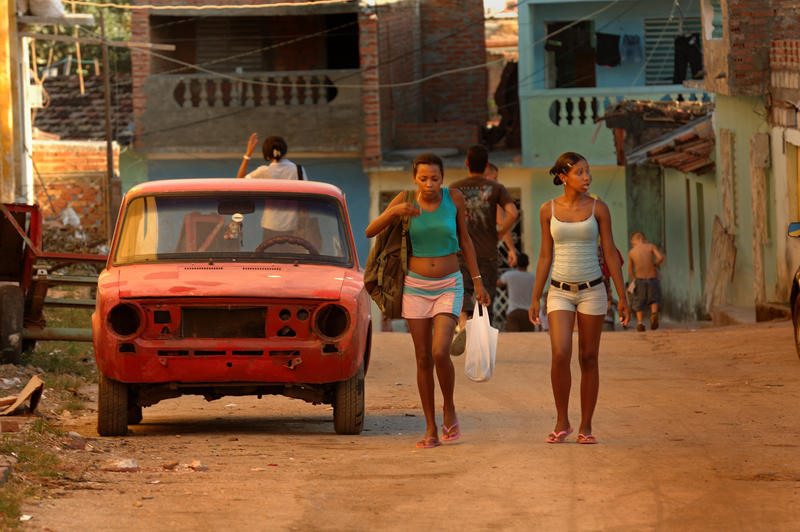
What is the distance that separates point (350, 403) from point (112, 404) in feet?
4.96

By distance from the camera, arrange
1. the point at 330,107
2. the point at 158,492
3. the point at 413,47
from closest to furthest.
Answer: the point at 158,492 → the point at 330,107 → the point at 413,47

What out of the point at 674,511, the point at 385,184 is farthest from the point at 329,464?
the point at 385,184

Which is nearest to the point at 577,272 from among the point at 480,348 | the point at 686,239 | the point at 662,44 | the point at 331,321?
the point at 480,348

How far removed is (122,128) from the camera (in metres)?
33.4

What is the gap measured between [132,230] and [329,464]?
2601 millimetres

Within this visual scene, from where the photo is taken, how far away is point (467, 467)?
8.25 metres

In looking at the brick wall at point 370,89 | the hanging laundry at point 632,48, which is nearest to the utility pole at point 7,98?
the brick wall at point 370,89

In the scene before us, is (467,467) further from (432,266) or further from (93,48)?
(93,48)

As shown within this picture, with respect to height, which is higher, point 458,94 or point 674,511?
point 458,94

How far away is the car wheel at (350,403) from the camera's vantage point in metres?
9.62

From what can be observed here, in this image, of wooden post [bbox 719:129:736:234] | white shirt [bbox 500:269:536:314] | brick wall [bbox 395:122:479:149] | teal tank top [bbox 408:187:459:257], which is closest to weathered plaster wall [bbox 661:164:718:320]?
wooden post [bbox 719:129:736:234]

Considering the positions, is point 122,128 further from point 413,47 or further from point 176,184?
point 176,184

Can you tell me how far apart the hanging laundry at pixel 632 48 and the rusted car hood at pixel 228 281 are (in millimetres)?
22755

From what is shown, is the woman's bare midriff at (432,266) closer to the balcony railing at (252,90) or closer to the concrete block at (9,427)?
the concrete block at (9,427)
